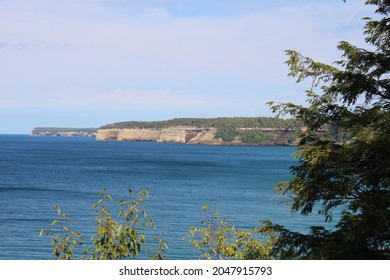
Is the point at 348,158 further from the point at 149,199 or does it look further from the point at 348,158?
the point at 149,199

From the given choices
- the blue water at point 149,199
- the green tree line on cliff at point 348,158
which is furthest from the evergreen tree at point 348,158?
the blue water at point 149,199

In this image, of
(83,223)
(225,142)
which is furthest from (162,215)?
(225,142)

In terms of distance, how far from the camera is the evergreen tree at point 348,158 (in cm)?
716

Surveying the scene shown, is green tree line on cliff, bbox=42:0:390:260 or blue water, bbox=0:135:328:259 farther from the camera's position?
blue water, bbox=0:135:328:259

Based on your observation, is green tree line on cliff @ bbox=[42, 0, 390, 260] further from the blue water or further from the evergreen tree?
the blue water

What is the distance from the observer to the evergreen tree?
23.5 feet

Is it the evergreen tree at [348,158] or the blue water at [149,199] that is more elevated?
the evergreen tree at [348,158]

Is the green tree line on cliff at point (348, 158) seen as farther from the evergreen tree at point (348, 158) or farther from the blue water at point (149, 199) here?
the blue water at point (149, 199)

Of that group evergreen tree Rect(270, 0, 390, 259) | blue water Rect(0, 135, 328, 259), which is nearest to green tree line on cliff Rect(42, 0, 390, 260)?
evergreen tree Rect(270, 0, 390, 259)

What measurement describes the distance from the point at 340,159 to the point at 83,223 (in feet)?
91.0

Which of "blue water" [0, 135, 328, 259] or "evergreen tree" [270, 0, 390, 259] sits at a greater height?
"evergreen tree" [270, 0, 390, 259]

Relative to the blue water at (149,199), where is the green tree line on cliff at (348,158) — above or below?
above

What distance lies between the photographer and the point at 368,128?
739 cm

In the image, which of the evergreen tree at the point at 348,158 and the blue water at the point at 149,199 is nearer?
the evergreen tree at the point at 348,158
